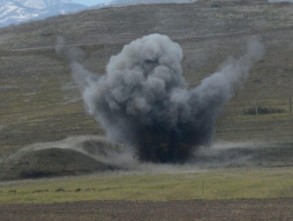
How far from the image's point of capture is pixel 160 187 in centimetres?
5881

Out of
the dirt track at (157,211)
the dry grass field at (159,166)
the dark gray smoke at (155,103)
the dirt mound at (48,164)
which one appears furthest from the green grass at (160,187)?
the dark gray smoke at (155,103)

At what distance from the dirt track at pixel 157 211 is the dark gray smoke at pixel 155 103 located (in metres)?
25.9

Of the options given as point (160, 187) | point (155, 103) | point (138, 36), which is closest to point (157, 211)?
point (160, 187)

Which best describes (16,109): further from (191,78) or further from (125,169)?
(125,169)

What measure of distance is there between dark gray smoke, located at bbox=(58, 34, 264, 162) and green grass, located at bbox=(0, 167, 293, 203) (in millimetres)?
11119

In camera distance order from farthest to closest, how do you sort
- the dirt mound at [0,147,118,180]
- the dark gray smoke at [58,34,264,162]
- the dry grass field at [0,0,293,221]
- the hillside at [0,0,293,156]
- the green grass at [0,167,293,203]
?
the hillside at [0,0,293,156], the dark gray smoke at [58,34,264,162], the dirt mound at [0,147,118,180], the green grass at [0,167,293,203], the dry grass field at [0,0,293,221]

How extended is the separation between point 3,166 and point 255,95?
54692 mm

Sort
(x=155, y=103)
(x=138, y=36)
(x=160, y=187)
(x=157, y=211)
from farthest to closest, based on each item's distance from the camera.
A: (x=138, y=36)
(x=155, y=103)
(x=160, y=187)
(x=157, y=211)

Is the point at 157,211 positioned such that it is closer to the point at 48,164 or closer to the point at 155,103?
the point at 48,164

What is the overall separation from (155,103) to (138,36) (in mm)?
84626

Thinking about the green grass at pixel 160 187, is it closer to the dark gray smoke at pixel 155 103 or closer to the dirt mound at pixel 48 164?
the dirt mound at pixel 48 164

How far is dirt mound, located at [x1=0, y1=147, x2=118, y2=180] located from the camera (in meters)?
70.6

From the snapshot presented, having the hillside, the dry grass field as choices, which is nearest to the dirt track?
the dry grass field

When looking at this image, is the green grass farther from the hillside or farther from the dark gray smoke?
the hillside
